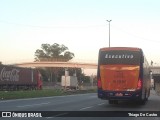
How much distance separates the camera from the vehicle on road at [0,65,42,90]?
199 ft

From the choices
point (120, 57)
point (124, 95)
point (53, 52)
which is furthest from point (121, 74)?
point (53, 52)

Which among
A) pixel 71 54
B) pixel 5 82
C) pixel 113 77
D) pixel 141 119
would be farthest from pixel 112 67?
pixel 71 54

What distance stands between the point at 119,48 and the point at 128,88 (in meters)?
2.59

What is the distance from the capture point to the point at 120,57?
26.8 metres

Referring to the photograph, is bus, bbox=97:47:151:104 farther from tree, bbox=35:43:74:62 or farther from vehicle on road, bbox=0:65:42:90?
tree, bbox=35:43:74:62

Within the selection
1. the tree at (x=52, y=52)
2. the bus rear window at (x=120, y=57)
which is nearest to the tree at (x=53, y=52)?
the tree at (x=52, y=52)

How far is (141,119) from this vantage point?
61.7 feet

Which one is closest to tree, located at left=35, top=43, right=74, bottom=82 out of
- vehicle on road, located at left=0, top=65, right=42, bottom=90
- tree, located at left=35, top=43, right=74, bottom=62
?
tree, located at left=35, top=43, right=74, bottom=62

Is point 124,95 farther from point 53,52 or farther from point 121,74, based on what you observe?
point 53,52

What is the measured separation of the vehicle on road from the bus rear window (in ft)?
113

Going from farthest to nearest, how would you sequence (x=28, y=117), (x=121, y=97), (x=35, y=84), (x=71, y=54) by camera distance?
(x=71, y=54), (x=35, y=84), (x=121, y=97), (x=28, y=117)

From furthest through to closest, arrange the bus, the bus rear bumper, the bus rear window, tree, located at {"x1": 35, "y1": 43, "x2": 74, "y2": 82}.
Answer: tree, located at {"x1": 35, "y1": 43, "x2": 74, "y2": 82}
the bus rear window
the bus
the bus rear bumper

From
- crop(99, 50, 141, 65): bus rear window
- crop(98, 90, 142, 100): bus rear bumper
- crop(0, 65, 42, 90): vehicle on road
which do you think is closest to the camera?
crop(98, 90, 142, 100): bus rear bumper

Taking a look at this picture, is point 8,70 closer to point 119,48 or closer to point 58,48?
point 119,48
